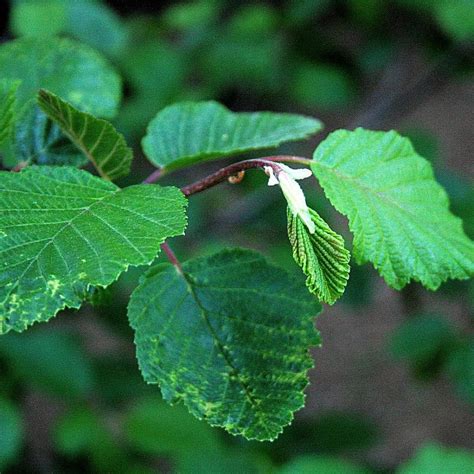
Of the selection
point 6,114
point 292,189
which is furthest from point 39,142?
point 292,189

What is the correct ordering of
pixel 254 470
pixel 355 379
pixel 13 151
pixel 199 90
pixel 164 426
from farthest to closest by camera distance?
pixel 355 379, pixel 199 90, pixel 164 426, pixel 254 470, pixel 13 151

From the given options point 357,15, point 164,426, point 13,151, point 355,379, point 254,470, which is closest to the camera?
point 13,151

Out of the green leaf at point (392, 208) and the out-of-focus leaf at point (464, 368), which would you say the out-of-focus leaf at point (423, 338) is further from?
the green leaf at point (392, 208)

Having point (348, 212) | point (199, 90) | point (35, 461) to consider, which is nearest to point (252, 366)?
point (348, 212)

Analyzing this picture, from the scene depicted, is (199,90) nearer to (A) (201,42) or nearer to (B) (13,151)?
(A) (201,42)

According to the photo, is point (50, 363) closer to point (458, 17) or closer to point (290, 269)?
point (290, 269)

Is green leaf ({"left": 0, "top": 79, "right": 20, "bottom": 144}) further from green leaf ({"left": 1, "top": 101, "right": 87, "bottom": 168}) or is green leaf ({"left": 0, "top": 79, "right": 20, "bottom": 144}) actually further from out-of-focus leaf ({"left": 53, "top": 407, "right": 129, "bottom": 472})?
out-of-focus leaf ({"left": 53, "top": 407, "right": 129, "bottom": 472})
